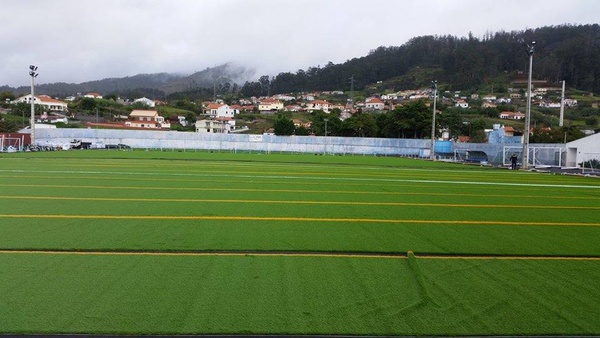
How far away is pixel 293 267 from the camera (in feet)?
20.1

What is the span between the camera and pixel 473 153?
48.9 m

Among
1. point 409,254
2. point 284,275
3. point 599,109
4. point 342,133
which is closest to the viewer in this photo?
point 284,275

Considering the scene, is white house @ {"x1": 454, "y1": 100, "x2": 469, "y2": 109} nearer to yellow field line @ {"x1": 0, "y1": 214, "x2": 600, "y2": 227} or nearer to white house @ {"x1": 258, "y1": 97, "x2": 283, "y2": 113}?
white house @ {"x1": 258, "y1": 97, "x2": 283, "y2": 113}

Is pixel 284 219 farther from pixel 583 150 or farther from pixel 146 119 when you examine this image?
pixel 146 119

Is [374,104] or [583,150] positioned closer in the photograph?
[583,150]

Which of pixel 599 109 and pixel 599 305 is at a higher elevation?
pixel 599 109

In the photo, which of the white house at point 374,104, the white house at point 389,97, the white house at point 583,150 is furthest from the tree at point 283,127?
the white house at point 389,97

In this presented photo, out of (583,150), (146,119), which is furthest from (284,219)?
(146,119)

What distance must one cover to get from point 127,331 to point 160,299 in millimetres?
742

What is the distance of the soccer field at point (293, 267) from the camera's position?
175 inches

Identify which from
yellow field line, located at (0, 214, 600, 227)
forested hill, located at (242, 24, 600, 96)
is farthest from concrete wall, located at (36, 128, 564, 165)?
forested hill, located at (242, 24, 600, 96)

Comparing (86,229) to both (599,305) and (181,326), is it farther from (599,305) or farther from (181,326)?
(599,305)

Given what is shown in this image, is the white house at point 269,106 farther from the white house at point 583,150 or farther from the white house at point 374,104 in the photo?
the white house at point 583,150

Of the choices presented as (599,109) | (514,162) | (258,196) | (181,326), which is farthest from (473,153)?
(599,109)
